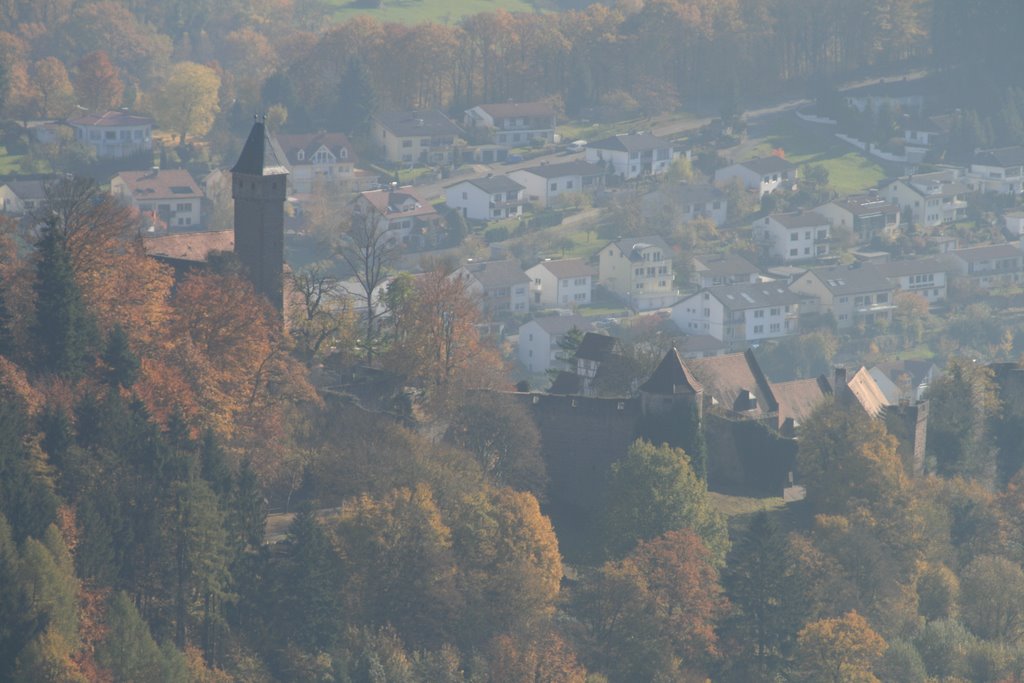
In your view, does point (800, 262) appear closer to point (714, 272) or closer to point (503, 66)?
point (714, 272)

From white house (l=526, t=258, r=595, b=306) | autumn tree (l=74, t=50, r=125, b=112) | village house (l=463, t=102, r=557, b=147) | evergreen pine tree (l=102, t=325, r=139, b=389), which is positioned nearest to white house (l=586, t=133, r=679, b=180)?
village house (l=463, t=102, r=557, b=147)

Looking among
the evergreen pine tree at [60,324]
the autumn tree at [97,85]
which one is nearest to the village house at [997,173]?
the autumn tree at [97,85]

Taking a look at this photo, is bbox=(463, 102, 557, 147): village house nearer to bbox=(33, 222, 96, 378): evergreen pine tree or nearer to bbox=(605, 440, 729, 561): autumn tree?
bbox=(605, 440, 729, 561): autumn tree

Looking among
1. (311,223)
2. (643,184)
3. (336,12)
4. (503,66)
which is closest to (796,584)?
(311,223)

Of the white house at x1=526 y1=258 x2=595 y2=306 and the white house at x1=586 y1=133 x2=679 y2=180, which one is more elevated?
the white house at x1=586 y1=133 x2=679 y2=180

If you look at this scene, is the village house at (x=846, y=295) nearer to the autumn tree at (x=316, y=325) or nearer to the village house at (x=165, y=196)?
the village house at (x=165, y=196)

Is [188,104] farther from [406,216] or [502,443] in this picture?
[502,443]
